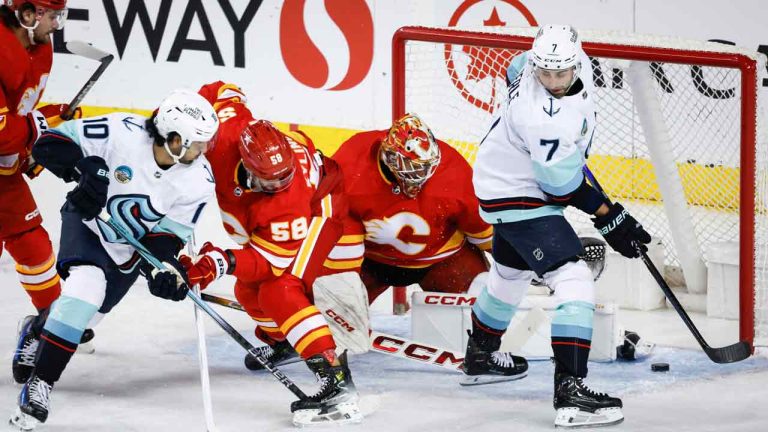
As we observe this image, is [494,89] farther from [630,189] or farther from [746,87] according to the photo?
[746,87]

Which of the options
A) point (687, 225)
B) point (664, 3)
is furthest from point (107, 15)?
point (687, 225)

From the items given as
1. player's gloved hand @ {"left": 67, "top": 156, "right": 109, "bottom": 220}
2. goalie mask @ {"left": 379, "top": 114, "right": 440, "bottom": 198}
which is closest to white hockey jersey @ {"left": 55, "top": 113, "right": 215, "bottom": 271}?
player's gloved hand @ {"left": 67, "top": 156, "right": 109, "bottom": 220}

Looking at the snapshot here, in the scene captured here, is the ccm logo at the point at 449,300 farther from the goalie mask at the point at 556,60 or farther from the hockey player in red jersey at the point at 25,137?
the hockey player in red jersey at the point at 25,137

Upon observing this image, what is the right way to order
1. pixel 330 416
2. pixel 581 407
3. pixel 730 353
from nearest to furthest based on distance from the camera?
pixel 581 407 → pixel 330 416 → pixel 730 353

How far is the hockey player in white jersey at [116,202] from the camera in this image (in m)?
3.82

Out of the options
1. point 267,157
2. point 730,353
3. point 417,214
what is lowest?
point 730,353

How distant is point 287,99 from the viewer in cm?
640

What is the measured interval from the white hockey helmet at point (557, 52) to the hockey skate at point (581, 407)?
32.3 inches

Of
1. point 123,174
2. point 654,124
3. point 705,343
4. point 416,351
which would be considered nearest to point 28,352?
point 123,174

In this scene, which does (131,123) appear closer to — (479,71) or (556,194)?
(556,194)

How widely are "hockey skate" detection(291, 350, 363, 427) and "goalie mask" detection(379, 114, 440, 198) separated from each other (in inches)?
26.3

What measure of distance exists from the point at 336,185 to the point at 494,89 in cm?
125

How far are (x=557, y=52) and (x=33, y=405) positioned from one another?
166cm

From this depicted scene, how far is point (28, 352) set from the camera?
435cm
